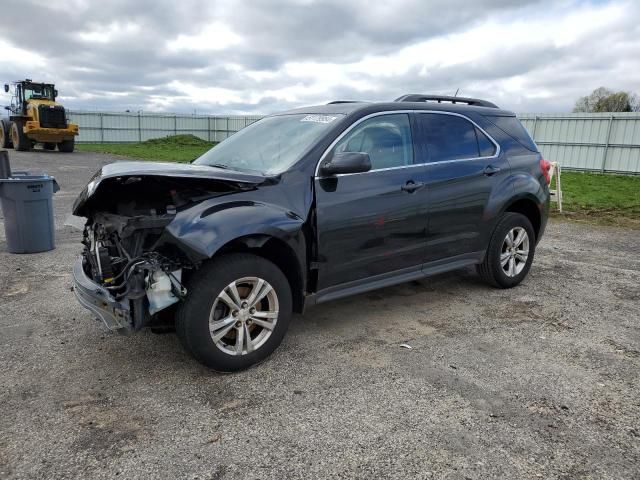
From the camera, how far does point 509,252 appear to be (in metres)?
5.25

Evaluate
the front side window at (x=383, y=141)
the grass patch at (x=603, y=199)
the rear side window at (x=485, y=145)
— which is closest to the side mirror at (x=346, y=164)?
the front side window at (x=383, y=141)

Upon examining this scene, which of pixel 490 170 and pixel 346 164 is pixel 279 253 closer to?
pixel 346 164

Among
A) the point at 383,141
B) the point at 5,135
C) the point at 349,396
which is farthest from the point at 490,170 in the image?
the point at 5,135

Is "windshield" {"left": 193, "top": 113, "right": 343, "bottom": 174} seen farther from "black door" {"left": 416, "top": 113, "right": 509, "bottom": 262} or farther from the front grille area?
the front grille area

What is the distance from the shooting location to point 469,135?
488 centimetres

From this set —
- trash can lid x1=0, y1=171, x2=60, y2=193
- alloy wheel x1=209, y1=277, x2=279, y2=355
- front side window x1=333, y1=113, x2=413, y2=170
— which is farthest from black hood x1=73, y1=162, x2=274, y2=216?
trash can lid x1=0, y1=171, x2=60, y2=193

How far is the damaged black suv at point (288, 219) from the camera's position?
3186 mm

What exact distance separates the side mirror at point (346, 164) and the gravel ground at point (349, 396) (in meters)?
1.34

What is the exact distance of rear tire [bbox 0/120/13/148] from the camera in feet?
87.0

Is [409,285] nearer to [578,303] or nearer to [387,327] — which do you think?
[387,327]

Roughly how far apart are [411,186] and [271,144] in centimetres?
123

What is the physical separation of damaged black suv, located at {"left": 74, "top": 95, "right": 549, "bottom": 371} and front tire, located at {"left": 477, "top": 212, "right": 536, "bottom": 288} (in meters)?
0.03

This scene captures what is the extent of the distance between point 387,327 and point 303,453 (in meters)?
1.83

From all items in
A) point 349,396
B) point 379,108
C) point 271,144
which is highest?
point 379,108
